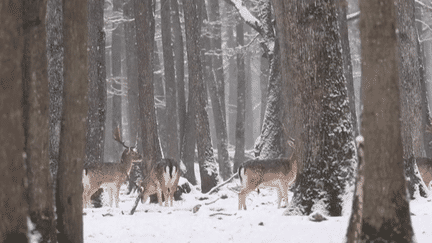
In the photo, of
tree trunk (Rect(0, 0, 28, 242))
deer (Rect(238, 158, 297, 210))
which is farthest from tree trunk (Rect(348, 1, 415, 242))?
deer (Rect(238, 158, 297, 210))

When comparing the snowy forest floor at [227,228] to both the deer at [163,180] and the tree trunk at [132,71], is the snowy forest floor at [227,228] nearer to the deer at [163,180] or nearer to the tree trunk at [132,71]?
the deer at [163,180]

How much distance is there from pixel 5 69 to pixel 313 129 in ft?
Answer: 14.6

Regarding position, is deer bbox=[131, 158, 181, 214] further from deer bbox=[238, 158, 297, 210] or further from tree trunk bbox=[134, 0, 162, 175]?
deer bbox=[238, 158, 297, 210]

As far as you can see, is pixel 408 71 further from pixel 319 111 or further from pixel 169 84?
pixel 169 84

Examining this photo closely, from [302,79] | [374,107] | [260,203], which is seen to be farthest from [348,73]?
[374,107]

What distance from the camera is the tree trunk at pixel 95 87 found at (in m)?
11.3

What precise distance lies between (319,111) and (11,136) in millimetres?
4449

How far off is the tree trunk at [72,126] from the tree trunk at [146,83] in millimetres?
7759

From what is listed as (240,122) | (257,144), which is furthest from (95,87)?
(240,122)

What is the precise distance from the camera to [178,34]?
19375mm

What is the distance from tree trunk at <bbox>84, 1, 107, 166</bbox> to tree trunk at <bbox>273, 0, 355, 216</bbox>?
18.5ft

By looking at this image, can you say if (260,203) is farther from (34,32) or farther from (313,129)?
(34,32)

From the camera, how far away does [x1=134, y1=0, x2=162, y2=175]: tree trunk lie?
12992mm

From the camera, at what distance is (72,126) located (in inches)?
191
